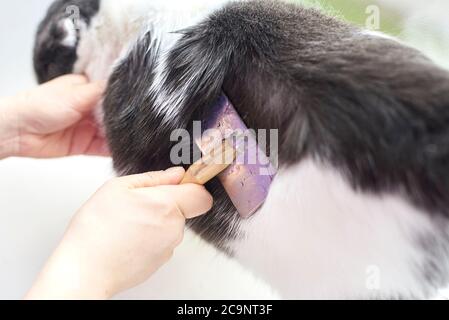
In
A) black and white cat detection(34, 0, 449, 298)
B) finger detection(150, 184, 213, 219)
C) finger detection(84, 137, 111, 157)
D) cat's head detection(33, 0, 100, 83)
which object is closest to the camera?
black and white cat detection(34, 0, 449, 298)

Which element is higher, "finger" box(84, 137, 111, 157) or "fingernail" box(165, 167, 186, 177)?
"fingernail" box(165, 167, 186, 177)

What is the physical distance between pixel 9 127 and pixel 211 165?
→ 1.57 ft

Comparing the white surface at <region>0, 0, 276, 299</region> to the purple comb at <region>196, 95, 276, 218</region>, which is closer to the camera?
the purple comb at <region>196, 95, 276, 218</region>

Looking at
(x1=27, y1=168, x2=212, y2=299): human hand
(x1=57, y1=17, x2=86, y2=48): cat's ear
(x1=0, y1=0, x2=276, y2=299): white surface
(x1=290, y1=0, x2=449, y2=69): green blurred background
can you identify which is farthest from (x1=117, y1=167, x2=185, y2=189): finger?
(x1=290, y1=0, x2=449, y2=69): green blurred background

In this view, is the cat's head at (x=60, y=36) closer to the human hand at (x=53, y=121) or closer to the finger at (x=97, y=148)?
the human hand at (x=53, y=121)

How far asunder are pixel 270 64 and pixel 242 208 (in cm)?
18

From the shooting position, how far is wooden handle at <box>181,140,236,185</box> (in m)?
0.56

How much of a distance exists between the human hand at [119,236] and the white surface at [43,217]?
0.63 feet

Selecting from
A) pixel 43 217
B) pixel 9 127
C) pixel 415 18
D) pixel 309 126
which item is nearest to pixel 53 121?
pixel 9 127

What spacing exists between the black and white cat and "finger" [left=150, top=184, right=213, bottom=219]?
0.03 metres

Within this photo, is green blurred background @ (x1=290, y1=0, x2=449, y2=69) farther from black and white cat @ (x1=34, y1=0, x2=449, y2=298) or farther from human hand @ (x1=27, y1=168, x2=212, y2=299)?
human hand @ (x1=27, y1=168, x2=212, y2=299)

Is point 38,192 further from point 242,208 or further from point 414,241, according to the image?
point 414,241

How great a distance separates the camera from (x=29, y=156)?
→ 3.08 ft
